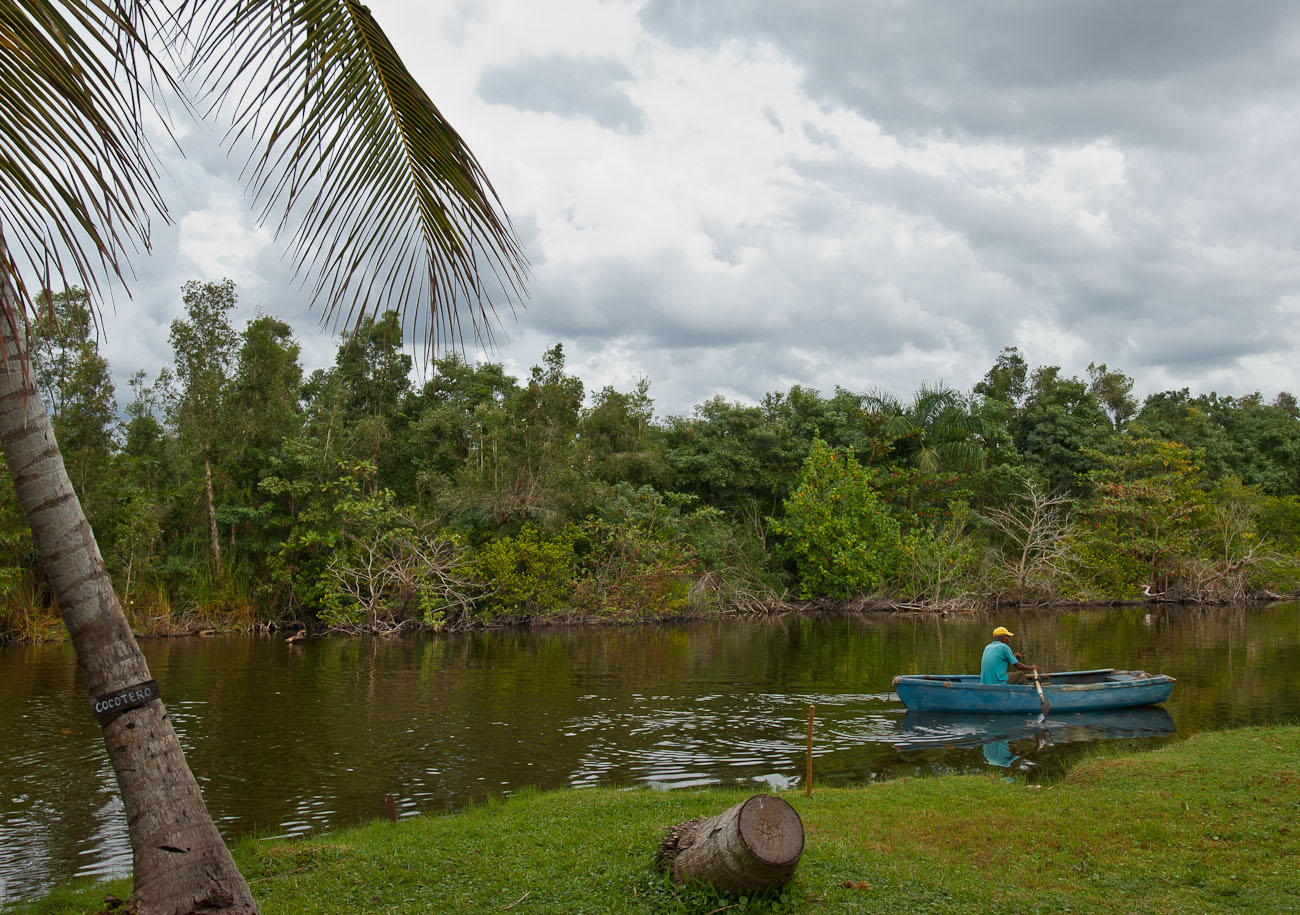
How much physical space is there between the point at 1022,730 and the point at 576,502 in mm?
21985

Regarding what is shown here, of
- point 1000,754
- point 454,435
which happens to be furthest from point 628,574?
point 1000,754

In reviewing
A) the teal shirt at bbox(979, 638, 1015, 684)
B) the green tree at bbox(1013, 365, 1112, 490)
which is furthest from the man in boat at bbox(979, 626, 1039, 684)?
the green tree at bbox(1013, 365, 1112, 490)

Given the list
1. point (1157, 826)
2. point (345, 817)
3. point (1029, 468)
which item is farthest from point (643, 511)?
point (1157, 826)

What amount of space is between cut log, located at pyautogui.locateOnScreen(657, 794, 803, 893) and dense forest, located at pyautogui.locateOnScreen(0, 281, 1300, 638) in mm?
25244

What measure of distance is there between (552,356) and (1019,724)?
24167mm

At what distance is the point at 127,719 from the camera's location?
5168 millimetres

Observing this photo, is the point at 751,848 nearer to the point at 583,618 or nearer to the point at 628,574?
the point at 583,618

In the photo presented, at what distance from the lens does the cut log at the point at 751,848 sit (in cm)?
571

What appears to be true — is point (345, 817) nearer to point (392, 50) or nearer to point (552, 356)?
point (392, 50)

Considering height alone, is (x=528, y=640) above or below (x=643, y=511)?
below

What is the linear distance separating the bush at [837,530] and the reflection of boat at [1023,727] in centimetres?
2256

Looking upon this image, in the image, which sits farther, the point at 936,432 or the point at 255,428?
the point at 936,432

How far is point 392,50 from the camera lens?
3.89 m

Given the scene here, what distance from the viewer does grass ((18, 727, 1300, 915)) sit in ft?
20.3
